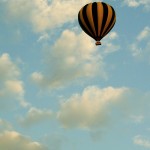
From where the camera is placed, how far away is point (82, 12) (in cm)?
16688

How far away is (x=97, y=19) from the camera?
165750 millimetres

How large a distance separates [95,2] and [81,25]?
15.7ft

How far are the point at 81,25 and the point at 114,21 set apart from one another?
18.9 feet

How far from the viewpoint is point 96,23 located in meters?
165

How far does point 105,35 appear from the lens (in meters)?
166

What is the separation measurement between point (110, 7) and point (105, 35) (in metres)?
5.35

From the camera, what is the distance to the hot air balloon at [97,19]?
16500cm

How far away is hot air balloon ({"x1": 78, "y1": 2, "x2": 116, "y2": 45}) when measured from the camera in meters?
165

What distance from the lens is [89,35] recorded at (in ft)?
542

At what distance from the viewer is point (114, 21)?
167750 millimetres

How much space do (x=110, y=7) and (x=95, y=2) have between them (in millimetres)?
2721

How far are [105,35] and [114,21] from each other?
357 cm

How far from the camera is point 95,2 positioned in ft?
551
